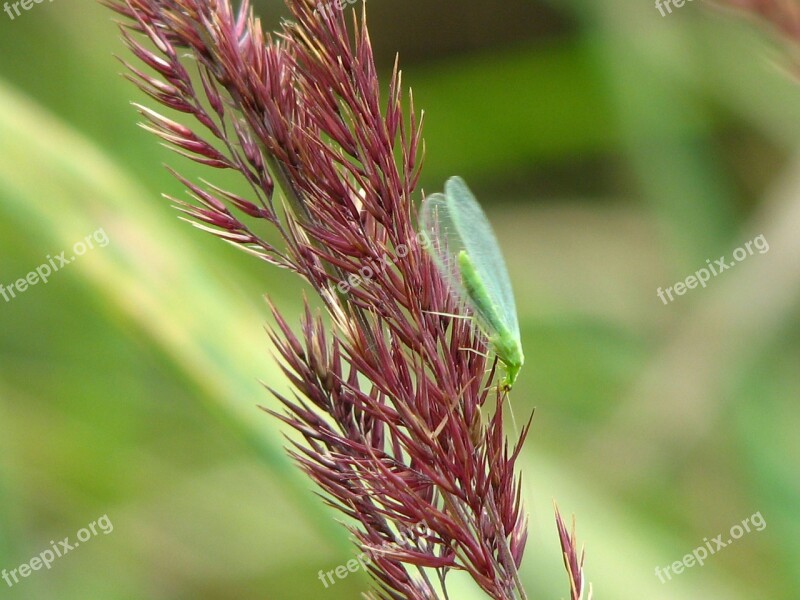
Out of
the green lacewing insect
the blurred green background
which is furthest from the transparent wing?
the blurred green background

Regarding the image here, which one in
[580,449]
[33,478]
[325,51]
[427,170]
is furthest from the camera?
[427,170]

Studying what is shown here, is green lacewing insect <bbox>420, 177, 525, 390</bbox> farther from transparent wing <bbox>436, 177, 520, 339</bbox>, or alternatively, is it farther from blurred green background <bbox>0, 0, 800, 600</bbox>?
Result: blurred green background <bbox>0, 0, 800, 600</bbox>

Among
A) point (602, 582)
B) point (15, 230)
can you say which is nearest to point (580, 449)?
point (602, 582)

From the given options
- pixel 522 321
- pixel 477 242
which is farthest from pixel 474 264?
pixel 522 321

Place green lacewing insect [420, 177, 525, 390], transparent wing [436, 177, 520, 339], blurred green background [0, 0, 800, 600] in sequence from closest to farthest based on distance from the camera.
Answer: green lacewing insect [420, 177, 525, 390] < transparent wing [436, 177, 520, 339] < blurred green background [0, 0, 800, 600]

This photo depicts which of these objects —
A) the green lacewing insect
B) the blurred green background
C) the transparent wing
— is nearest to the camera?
the green lacewing insect

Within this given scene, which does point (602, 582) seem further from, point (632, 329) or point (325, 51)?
point (632, 329)

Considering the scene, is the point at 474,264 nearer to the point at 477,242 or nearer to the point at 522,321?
the point at 477,242
